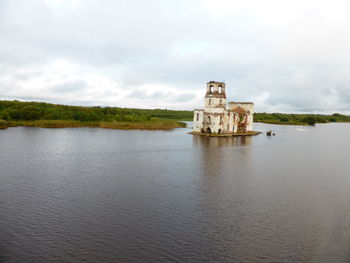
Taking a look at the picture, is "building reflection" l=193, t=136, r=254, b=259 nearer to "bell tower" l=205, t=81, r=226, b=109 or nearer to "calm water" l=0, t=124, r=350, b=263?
"calm water" l=0, t=124, r=350, b=263

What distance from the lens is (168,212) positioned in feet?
63.1

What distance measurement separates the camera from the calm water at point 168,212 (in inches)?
563

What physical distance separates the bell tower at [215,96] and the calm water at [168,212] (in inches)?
1407

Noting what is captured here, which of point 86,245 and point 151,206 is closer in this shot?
point 86,245

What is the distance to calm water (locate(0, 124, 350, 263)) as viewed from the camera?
14.3m

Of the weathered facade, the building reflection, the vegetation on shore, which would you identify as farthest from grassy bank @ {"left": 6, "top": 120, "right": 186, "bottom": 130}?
the building reflection

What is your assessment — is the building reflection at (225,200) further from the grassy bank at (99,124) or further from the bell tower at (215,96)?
the grassy bank at (99,124)

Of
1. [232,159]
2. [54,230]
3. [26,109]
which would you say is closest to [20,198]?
[54,230]

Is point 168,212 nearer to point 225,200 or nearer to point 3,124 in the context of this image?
point 225,200

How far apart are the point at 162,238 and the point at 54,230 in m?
5.39

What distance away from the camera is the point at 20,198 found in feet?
67.9

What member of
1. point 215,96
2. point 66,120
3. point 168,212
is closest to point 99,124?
point 66,120

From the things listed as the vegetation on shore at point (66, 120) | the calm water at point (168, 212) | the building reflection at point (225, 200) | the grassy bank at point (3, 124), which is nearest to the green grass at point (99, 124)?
the vegetation on shore at point (66, 120)

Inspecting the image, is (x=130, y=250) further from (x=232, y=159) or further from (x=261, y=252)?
(x=232, y=159)
